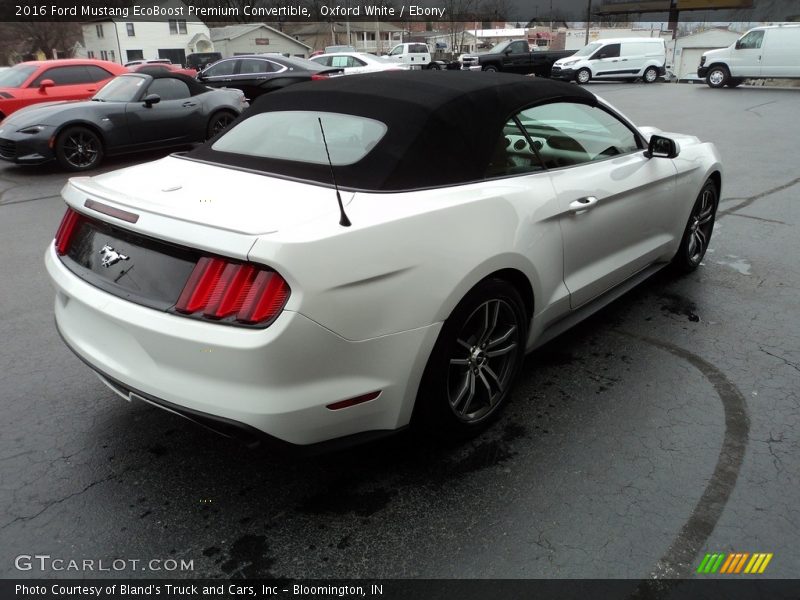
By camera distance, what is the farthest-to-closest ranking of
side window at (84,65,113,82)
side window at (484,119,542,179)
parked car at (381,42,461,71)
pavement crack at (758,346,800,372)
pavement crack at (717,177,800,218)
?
parked car at (381,42,461,71) < side window at (84,65,113,82) < pavement crack at (717,177,800,218) < pavement crack at (758,346,800,372) < side window at (484,119,542,179)

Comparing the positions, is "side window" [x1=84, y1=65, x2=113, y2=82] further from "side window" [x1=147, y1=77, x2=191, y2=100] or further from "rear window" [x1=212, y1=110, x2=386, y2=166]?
"rear window" [x1=212, y1=110, x2=386, y2=166]

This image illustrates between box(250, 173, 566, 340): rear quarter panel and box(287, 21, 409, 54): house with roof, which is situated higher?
box(287, 21, 409, 54): house with roof

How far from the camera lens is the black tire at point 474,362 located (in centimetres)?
254

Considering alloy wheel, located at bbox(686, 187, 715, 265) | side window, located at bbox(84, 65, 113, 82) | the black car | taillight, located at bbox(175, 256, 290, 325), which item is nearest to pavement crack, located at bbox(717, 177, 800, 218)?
alloy wheel, located at bbox(686, 187, 715, 265)

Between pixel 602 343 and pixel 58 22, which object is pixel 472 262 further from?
pixel 58 22

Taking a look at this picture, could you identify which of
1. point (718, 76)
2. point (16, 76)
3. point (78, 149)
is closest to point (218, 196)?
point (78, 149)

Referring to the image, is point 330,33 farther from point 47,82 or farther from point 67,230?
point 67,230

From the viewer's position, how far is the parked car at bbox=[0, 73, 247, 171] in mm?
8961

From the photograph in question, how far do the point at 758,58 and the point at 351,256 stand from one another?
24671mm

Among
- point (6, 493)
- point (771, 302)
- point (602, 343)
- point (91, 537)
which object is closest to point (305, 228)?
point (91, 537)

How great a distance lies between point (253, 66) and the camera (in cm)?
1584

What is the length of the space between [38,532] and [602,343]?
3.03 meters

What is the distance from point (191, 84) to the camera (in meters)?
10.6

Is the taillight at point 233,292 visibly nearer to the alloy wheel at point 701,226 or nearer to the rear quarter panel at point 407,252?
the rear quarter panel at point 407,252
